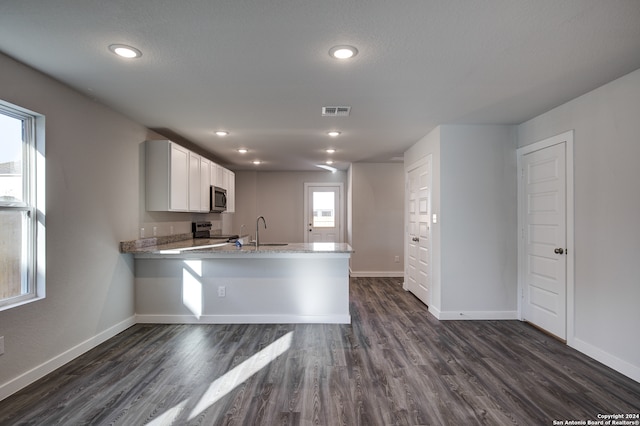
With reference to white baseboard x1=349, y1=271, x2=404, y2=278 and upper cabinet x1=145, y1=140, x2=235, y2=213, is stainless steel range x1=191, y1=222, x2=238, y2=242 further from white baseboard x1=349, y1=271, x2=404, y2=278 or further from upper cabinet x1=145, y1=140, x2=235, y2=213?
white baseboard x1=349, y1=271, x2=404, y2=278

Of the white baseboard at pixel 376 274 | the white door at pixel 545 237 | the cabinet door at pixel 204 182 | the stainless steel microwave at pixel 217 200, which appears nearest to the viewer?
the white door at pixel 545 237

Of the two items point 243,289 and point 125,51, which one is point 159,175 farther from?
point 125,51

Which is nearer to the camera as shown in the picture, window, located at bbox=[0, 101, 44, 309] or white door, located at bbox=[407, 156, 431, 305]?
window, located at bbox=[0, 101, 44, 309]

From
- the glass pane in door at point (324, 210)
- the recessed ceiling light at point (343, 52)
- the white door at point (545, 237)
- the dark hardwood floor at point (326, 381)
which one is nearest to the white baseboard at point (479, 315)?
the white door at point (545, 237)

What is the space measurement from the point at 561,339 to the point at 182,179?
4636 millimetres

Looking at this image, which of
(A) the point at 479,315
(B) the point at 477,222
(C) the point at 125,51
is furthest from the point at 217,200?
(A) the point at 479,315

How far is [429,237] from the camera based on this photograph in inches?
172

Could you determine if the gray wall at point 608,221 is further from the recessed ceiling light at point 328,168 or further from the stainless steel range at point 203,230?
the recessed ceiling light at point 328,168

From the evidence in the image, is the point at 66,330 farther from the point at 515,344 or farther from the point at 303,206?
the point at 303,206

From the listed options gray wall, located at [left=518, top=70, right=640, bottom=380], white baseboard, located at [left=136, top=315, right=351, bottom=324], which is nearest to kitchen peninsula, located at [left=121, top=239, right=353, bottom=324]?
white baseboard, located at [left=136, top=315, right=351, bottom=324]

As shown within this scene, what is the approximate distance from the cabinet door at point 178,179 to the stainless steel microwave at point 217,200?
2.80 ft

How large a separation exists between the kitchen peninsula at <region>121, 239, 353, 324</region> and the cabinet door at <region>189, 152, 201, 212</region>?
3.09 feet

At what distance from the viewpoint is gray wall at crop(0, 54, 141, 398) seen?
238cm

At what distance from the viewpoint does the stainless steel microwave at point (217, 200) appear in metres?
5.23
